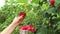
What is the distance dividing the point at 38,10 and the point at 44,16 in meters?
0.07

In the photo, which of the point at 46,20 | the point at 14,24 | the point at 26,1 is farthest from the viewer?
the point at 26,1

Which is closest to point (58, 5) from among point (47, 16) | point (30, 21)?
point (47, 16)

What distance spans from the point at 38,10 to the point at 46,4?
0.05 meters

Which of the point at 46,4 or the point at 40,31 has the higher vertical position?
the point at 46,4

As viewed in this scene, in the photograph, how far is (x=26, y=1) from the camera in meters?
1.24

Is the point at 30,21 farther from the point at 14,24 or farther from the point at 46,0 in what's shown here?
the point at 14,24

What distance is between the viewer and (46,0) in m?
1.24

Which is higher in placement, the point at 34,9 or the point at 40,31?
the point at 34,9

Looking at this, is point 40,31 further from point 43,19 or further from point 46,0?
point 46,0

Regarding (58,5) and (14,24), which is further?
(58,5)

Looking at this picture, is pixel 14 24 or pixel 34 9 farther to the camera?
pixel 34 9

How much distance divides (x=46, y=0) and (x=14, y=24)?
307 millimetres

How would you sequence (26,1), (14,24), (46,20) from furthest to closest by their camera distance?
(26,1), (46,20), (14,24)

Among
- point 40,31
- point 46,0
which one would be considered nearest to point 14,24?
point 40,31
